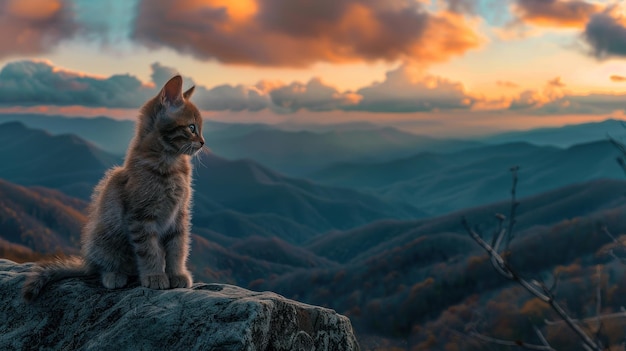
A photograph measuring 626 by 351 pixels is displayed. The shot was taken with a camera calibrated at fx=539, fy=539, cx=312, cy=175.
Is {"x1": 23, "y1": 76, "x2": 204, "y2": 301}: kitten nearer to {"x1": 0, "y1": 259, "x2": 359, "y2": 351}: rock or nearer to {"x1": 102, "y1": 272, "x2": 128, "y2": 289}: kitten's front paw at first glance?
{"x1": 102, "y1": 272, "x2": 128, "y2": 289}: kitten's front paw

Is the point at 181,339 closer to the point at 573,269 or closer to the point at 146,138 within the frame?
the point at 146,138

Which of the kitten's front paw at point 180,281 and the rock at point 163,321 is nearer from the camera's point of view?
the rock at point 163,321

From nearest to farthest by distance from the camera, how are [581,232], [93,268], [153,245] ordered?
[153,245] < [93,268] < [581,232]

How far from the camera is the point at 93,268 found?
8.09 meters

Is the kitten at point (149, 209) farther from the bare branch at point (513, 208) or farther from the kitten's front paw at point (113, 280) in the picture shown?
the bare branch at point (513, 208)

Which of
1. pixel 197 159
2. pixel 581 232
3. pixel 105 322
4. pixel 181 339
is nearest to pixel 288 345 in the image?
pixel 181 339

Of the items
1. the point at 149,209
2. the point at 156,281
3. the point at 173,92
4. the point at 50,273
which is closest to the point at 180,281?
the point at 156,281

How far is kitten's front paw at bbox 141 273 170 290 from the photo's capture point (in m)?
7.16

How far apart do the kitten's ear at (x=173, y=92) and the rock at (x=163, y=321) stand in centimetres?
262

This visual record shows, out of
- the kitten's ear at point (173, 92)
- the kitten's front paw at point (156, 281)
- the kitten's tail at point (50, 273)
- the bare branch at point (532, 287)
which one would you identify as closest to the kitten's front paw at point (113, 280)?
the kitten's front paw at point (156, 281)

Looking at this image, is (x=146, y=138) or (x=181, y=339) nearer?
(x=181, y=339)

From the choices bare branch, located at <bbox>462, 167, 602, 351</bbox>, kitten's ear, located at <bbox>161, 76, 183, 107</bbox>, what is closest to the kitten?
kitten's ear, located at <bbox>161, 76, 183, 107</bbox>

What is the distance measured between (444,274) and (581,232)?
140ft

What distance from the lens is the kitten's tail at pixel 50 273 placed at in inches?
299
